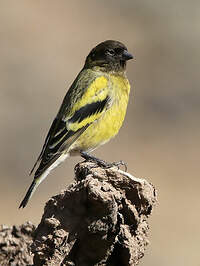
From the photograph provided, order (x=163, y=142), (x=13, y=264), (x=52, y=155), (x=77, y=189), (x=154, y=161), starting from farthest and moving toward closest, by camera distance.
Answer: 1. (x=163, y=142)
2. (x=154, y=161)
3. (x=52, y=155)
4. (x=13, y=264)
5. (x=77, y=189)

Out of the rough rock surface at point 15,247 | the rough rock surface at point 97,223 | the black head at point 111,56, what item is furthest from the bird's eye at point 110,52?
the rough rock surface at point 97,223

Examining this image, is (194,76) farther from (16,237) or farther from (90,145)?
(16,237)

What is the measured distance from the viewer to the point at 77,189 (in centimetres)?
718

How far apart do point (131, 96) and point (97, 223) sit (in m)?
19.4

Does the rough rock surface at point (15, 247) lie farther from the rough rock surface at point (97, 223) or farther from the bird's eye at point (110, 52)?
the bird's eye at point (110, 52)

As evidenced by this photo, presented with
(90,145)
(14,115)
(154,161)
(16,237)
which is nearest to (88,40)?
(14,115)

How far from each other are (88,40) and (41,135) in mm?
9690

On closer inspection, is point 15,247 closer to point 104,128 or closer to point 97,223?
point 97,223

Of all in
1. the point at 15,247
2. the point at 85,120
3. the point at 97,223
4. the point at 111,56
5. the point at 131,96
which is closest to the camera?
the point at 97,223

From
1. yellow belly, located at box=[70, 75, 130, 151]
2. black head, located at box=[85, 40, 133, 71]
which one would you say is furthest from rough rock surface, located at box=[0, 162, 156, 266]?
black head, located at box=[85, 40, 133, 71]

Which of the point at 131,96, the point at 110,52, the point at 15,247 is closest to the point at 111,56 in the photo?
the point at 110,52

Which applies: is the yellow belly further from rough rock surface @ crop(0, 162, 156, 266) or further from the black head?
rough rock surface @ crop(0, 162, 156, 266)

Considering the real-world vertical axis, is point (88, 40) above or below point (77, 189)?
above

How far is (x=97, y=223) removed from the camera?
23.4 feet
